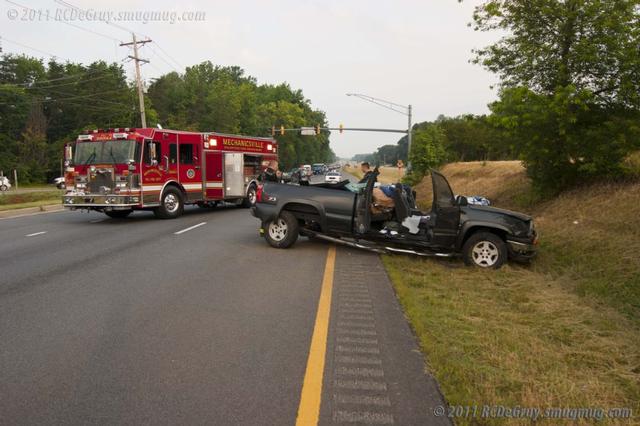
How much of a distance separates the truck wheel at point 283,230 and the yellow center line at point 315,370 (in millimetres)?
3280

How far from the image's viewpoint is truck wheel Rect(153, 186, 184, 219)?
48.0ft

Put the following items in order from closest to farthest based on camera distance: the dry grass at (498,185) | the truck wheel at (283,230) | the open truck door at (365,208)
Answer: the open truck door at (365,208), the truck wheel at (283,230), the dry grass at (498,185)

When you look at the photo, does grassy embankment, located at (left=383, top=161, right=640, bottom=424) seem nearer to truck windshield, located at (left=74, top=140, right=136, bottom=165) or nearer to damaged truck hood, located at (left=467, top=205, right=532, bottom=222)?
damaged truck hood, located at (left=467, top=205, right=532, bottom=222)

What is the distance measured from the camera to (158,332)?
4.56m

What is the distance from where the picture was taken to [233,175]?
17797mm

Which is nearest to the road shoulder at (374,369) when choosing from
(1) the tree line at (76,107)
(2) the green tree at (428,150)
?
(2) the green tree at (428,150)

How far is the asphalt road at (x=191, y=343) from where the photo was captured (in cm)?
317

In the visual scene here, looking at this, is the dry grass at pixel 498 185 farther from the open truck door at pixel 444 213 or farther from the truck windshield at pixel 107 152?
the truck windshield at pixel 107 152

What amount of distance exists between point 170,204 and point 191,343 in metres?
11.4

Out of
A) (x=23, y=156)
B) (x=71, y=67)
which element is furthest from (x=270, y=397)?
(x=71, y=67)

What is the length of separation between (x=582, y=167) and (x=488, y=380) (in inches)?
376

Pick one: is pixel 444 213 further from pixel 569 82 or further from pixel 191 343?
pixel 569 82

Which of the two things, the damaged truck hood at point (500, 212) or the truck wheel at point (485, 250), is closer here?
the truck wheel at point (485, 250)

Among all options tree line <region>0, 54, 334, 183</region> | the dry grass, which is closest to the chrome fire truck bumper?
the dry grass
